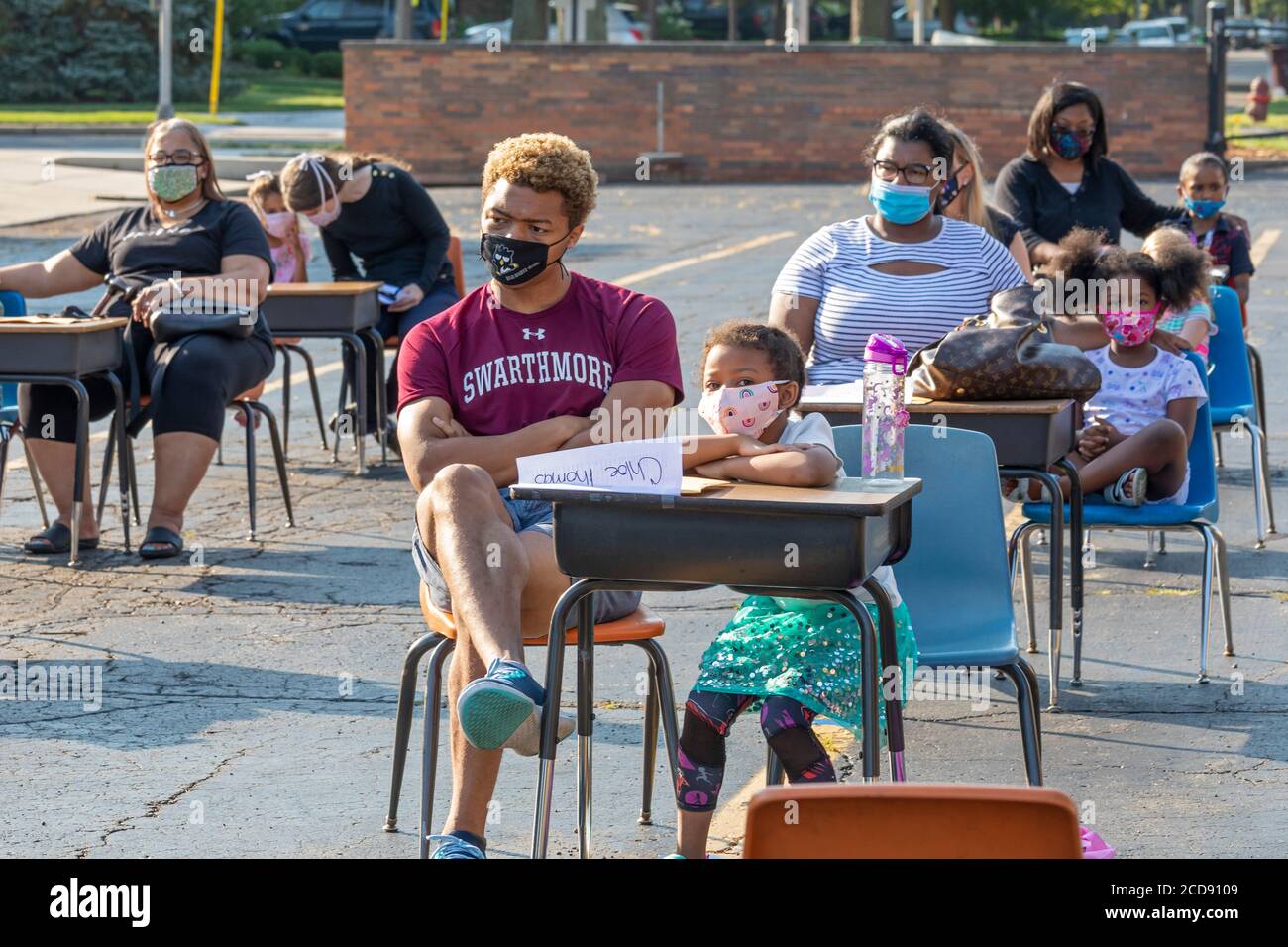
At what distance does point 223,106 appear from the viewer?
38.2 meters

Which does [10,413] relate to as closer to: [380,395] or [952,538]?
[380,395]

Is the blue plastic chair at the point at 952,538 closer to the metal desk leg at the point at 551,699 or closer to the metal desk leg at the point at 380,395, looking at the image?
the metal desk leg at the point at 551,699

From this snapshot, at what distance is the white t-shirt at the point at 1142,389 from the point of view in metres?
6.50

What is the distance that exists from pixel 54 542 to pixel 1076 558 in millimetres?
4041

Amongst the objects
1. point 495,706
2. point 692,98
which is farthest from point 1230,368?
point 692,98

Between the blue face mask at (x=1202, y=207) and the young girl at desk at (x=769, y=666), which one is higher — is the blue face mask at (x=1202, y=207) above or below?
above

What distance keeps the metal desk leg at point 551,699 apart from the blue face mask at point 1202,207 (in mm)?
6173

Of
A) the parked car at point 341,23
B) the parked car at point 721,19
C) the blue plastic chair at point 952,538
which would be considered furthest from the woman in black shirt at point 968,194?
the parked car at point 721,19

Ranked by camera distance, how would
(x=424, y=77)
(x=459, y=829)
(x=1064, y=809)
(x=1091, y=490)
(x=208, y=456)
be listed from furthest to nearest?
1. (x=424, y=77)
2. (x=208, y=456)
3. (x=1091, y=490)
4. (x=459, y=829)
5. (x=1064, y=809)

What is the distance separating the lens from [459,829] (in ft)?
13.8

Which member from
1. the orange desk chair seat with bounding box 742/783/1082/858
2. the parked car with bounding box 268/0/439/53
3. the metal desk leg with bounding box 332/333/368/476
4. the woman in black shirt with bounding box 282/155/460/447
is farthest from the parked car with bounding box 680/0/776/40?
the orange desk chair seat with bounding box 742/783/1082/858
